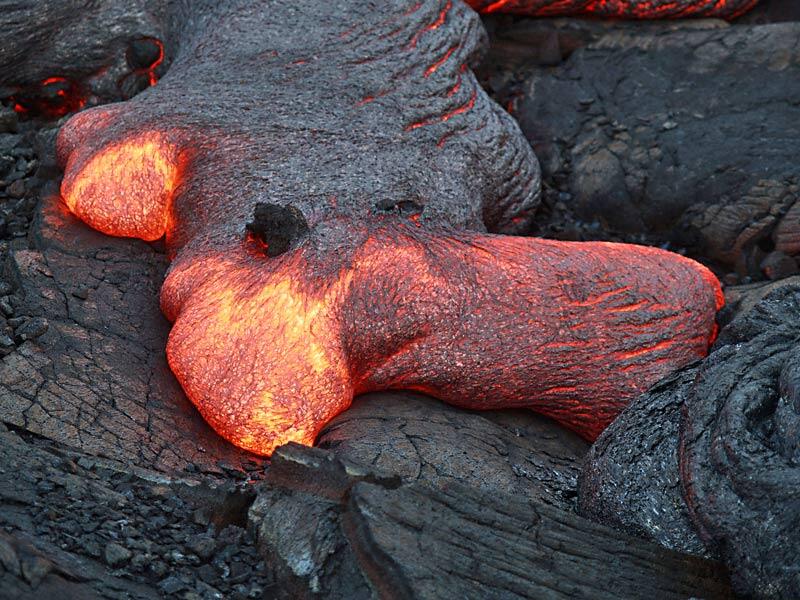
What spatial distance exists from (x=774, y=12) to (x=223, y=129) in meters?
3.28

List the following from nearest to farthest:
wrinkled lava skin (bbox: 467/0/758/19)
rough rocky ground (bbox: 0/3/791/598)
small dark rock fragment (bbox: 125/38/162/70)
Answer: rough rocky ground (bbox: 0/3/791/598)
small dark rock fragment (bbox: 125/38/162/70)
wrinkled lava skin (bbox: 467/0/758/19)

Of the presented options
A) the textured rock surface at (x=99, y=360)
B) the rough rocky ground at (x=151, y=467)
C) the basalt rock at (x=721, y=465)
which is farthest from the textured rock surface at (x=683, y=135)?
the textured rock surface at (x=99, y=360)

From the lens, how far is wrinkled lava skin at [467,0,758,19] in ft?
19.8

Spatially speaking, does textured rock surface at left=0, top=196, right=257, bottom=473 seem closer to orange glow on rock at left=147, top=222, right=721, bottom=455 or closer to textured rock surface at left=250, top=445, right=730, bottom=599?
orange glow on rock at left=147, top=222, right=721, bottom=455

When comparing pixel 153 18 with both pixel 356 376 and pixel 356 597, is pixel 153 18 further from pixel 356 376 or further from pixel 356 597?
pixel 356 597

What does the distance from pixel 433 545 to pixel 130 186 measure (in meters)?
2.30

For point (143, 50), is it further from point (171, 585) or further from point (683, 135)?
point (171, 585)

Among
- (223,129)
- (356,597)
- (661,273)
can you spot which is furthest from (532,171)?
(356,597)

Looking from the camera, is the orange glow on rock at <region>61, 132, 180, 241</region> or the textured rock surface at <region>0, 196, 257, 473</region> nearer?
the textured rock surface at <region>0, 196, 257, 473</region>

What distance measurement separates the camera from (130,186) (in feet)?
14.9

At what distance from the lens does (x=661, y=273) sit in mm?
4402

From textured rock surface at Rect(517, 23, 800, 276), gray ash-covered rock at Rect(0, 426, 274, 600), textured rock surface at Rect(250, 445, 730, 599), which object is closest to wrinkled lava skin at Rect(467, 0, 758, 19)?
textured rock surface at Rect(517, 23, 800, 276)

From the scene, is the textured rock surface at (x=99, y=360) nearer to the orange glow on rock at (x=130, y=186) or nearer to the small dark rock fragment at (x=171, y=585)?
the orange glow on rock at (x=130, y=186)

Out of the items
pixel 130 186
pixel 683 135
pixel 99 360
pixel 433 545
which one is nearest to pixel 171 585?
pixel 433 545
